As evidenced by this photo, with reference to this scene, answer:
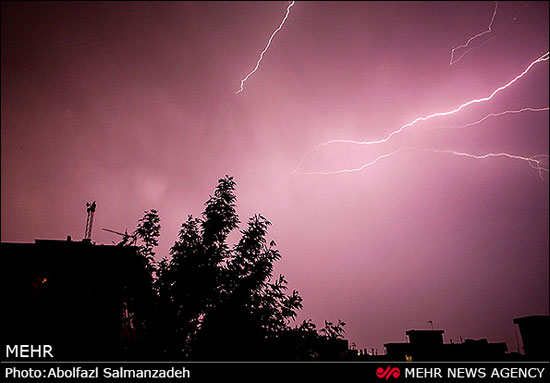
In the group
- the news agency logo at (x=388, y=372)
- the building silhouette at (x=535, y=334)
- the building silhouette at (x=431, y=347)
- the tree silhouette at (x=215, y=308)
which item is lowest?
the building silhouette at (x=431, y=347)

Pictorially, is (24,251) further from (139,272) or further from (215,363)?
(215,363)

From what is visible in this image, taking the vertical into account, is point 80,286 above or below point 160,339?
above

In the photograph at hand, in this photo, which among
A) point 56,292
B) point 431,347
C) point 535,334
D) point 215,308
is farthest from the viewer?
point 431,347

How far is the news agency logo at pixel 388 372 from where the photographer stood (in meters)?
5.39

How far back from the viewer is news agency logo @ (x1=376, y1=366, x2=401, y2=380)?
5395 millimetres

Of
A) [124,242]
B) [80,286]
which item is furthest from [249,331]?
[80,286]

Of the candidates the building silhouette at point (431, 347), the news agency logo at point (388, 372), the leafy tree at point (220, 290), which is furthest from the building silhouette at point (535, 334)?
the leafy tree at point (220, 290)

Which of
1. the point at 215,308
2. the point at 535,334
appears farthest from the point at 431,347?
the point at 215,308

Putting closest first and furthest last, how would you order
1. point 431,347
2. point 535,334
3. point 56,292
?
1. point 56,292
2. point 535,334
3. point 431,347

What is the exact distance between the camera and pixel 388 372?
216 inches

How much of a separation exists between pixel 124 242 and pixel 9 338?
9.78 meters

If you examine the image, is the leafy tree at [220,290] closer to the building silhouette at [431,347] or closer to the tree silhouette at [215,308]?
the tree silhouette at [215,308]

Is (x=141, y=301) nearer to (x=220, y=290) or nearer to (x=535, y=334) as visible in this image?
(x=220, y=290)

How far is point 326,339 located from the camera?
5.21m
